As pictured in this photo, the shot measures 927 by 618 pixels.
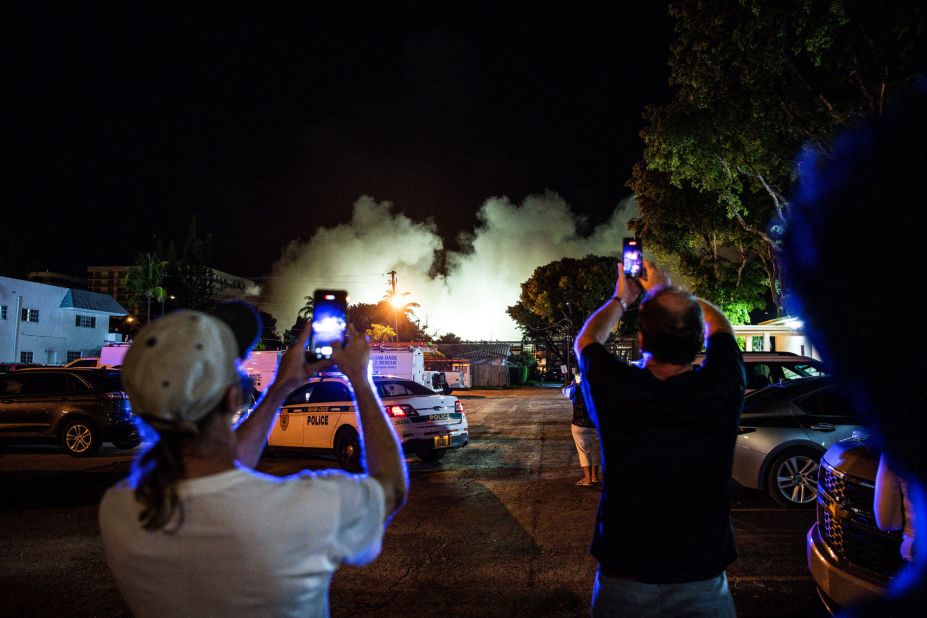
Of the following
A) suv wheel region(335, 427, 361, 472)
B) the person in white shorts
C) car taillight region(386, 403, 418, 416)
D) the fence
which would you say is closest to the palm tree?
the fence

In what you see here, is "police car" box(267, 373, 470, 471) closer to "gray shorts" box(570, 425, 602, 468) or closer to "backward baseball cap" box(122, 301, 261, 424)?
"gray shorts" box(570, 425, 602, 468)

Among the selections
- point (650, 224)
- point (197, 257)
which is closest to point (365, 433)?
point (650, 224)

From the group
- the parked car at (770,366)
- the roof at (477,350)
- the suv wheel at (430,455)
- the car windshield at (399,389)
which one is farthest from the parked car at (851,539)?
the roof at (477,350)

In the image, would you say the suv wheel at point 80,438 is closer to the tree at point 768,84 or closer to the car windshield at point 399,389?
the car windshield at point 399,389

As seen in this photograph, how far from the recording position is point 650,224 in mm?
26125

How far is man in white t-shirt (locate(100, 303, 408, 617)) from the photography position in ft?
4.51

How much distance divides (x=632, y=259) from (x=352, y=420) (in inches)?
344

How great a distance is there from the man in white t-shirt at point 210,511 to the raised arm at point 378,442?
4 centimetres

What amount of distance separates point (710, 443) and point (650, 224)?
999 inches

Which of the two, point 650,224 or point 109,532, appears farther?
point 650,224

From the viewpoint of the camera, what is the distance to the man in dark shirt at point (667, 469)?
213 centimetres

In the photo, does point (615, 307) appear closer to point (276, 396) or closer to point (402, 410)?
point (276, 396)

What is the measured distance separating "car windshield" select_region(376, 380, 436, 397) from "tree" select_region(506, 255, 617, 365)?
39.0 meters

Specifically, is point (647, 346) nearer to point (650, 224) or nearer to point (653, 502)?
point (653, 502)
